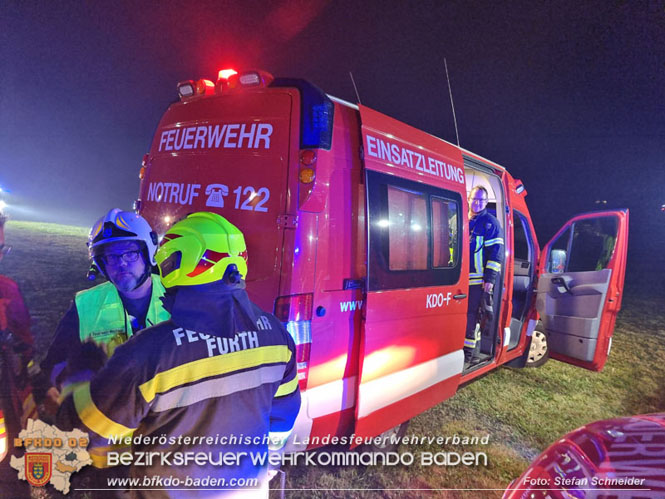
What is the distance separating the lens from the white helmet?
1.94m

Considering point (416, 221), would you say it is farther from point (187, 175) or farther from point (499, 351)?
point (499, 351)

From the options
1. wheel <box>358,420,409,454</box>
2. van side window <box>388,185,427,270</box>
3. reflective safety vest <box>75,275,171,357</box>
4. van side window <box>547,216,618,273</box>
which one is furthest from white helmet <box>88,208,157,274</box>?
van side window <box>547,216,618,273</box>

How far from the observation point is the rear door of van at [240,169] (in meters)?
2.02

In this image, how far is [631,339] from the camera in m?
7.00

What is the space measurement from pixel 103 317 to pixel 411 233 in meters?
2.07

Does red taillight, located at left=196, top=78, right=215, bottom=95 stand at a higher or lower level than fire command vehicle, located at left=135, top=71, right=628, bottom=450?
higher

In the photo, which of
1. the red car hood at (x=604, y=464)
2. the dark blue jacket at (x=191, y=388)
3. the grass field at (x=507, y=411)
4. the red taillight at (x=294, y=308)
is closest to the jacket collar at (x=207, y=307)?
the dark blue jacket at (x=191, y=388)

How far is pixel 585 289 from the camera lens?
4195 millimetres

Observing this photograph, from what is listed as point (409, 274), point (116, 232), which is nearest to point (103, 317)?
point (116, 232)

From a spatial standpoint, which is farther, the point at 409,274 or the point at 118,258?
the point at 409,274

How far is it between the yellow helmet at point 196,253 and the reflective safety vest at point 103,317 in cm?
101

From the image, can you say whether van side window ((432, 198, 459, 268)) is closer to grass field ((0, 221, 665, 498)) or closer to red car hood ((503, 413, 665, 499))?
red car hood ((503, 413, 665, 499))

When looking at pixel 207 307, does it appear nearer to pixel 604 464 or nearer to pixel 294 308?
pixel 294 308

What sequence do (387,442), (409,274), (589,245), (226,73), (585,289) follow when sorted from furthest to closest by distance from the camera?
(589,245), (585,289), (387,442), (409,274), (226,73)
